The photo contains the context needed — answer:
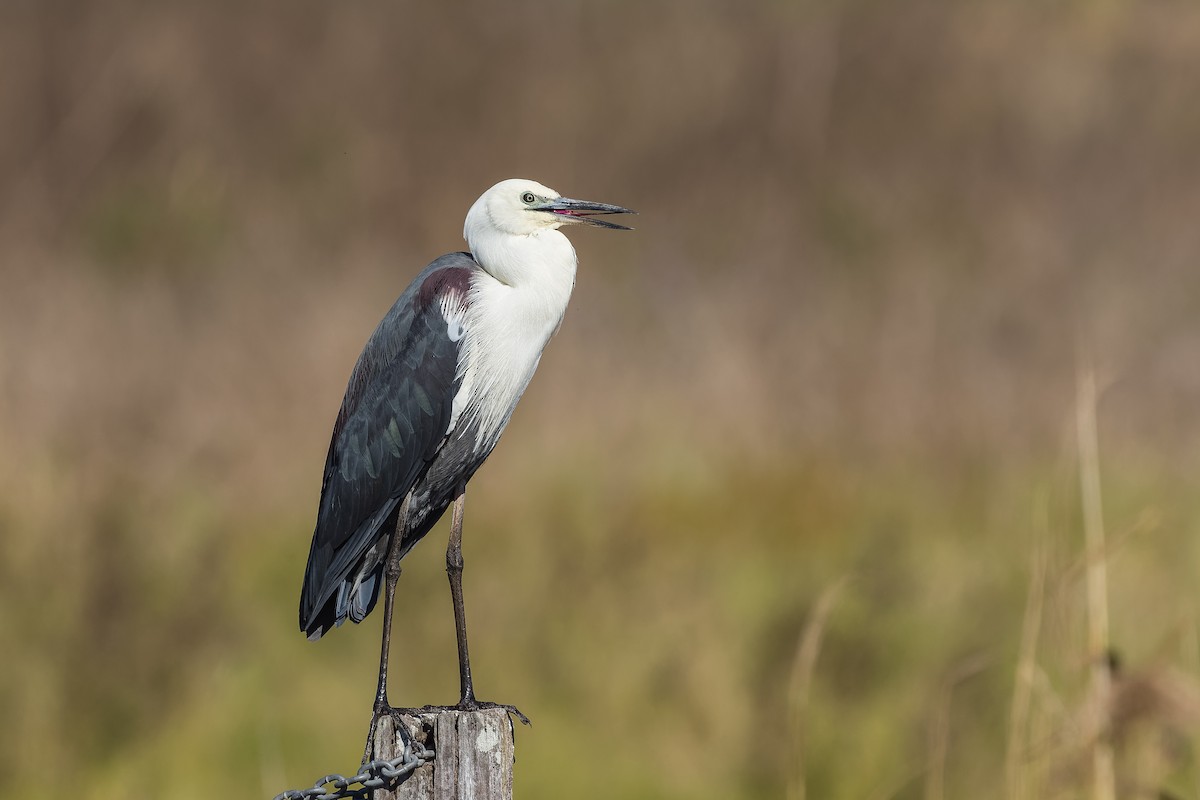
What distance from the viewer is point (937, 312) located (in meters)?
8.66

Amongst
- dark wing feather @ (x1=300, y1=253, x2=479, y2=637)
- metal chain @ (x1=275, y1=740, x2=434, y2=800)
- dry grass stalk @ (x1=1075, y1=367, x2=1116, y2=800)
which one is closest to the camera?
metal chain @ (x1=275, y1=740, x2=434, y2=800)

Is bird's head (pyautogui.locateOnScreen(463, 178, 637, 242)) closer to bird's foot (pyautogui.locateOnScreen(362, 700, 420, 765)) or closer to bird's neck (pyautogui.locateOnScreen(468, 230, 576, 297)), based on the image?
bird's neck (pyautogui.locateOnScreen(468, 230, 576, 297))

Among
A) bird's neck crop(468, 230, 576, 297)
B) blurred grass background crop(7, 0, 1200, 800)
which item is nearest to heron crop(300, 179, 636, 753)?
bird's neck crop(468, 230, 576, 297)

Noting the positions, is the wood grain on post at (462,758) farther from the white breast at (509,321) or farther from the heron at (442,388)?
the white breast at (509,321)

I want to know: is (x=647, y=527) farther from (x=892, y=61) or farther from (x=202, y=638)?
(x=892, y=61)

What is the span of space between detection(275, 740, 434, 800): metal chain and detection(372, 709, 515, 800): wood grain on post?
0.02m

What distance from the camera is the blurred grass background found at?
4945mm

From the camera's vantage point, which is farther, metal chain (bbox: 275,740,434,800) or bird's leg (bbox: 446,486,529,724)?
bird's leg (bbox: 446,486,529,724)

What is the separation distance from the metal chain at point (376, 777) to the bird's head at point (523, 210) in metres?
1.10

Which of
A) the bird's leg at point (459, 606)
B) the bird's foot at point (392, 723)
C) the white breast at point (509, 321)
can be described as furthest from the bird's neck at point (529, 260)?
the bird's foot at point (392, 723)

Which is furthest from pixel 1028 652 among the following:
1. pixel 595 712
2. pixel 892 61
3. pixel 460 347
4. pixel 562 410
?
pixel 892 61

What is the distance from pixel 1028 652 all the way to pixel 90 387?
5007mm

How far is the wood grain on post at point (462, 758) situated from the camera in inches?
93.4

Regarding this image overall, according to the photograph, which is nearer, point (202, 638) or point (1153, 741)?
point (1153, 741)
